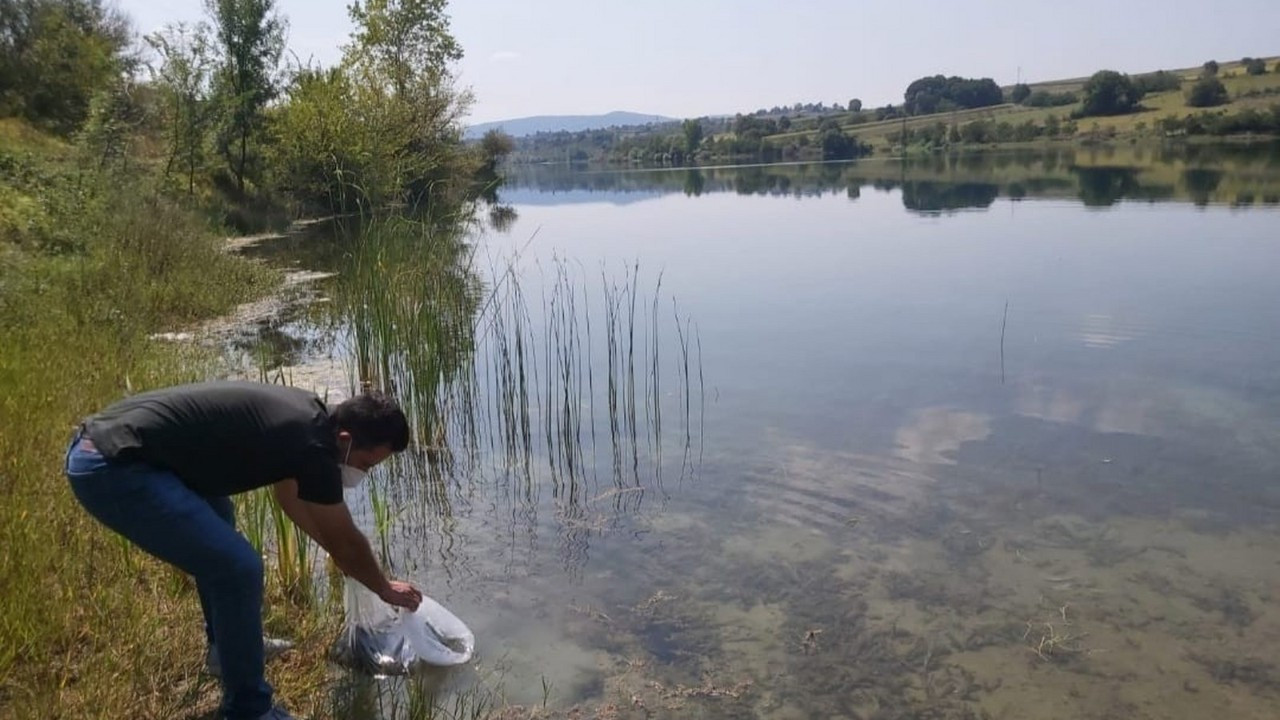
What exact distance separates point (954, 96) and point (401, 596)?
114 m

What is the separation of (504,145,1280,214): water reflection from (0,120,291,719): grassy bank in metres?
21.4

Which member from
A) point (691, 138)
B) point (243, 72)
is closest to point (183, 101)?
point (243, 72)

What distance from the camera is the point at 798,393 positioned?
28.7 ft

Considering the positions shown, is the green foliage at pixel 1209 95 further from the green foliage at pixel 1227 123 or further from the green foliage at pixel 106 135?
the green foliage at pixel 106 135

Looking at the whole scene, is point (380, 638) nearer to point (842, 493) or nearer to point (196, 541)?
point (196, 541)

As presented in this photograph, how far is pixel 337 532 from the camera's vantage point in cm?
289

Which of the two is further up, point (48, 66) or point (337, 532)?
point (48, 66)

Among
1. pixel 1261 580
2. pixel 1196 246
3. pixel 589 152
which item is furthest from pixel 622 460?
pixel 589 152

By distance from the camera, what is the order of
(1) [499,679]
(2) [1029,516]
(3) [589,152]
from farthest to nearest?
(3) [589,152], (2) [1029,516], (1) [499,679]

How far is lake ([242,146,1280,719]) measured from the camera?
402cm

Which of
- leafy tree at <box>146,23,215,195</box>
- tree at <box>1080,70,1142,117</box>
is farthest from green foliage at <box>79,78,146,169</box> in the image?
tree at <box>1080,70,1142,117</box>

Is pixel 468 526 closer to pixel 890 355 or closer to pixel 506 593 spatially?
pixel 506 593

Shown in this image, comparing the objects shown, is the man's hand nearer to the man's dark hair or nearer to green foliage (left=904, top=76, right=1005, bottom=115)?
the man's dark hair

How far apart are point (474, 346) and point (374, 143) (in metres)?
1.93
